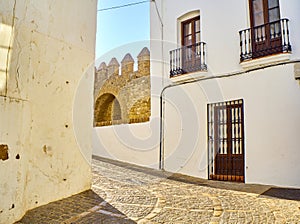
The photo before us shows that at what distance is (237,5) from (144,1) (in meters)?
3.66

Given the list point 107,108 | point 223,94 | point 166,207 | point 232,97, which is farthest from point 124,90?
point 166,207

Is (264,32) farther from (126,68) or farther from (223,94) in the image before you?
(126,68)

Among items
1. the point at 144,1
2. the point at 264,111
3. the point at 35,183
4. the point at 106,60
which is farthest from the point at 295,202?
the point at 106,60

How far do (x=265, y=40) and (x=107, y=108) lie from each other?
963cm

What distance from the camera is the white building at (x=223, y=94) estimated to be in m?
5.77

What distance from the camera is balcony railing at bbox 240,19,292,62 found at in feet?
19.9

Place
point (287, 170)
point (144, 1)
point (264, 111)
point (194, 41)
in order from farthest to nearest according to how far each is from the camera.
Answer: point (144, 1), point (194, 41), point (264, 111), point (287, 170)

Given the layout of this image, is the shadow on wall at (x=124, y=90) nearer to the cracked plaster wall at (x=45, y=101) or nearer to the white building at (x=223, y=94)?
the white building at (x=223, y=94)

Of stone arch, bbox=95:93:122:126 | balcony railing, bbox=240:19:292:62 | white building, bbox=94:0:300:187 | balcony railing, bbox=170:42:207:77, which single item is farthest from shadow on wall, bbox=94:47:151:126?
balcony railing, bbox=240:19:292:62

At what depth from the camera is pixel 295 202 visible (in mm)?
3936

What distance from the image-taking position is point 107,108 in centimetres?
1441

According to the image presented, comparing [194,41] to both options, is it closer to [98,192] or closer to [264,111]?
[264,111]

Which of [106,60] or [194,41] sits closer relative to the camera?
[194,41]

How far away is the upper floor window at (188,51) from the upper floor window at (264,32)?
1.31 metres
